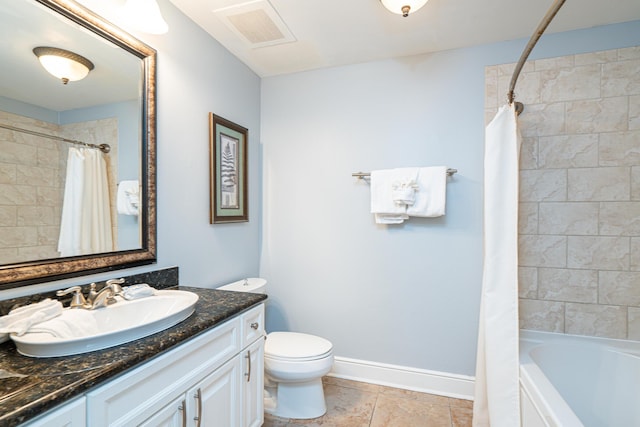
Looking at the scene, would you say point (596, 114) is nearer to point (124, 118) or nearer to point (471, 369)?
point (471, 369)

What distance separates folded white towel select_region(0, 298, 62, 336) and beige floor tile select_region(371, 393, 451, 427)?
5.49 ft

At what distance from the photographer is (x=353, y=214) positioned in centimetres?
223

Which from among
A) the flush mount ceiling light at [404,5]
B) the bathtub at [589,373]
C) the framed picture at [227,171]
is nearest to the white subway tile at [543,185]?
the bathtub at [589,373]

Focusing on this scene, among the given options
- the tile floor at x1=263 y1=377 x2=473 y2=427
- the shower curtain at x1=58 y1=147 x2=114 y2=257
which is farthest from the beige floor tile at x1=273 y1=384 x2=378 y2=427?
the shower curtain at x1=58 y1=147 x2=114 y2=257

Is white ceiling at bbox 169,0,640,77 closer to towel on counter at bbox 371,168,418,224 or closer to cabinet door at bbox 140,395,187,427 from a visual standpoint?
towel on counter at bbox 371,168,418,224

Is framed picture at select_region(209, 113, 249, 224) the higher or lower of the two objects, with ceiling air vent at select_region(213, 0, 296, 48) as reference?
lower

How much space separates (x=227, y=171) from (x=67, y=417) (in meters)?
1.57

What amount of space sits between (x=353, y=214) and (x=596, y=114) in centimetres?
156

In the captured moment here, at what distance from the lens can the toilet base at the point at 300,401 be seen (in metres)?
1.79

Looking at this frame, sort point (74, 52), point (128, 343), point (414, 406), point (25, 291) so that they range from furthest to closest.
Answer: point (414, 406) < point (74, 52) < point (25, 291) < point (128, 343)

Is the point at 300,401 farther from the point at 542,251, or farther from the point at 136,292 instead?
the point at 542,251

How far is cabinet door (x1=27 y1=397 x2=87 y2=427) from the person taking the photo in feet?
2.12

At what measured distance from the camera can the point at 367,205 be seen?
2189 millimetres

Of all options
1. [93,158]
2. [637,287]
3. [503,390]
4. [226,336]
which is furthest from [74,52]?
[637,287]
